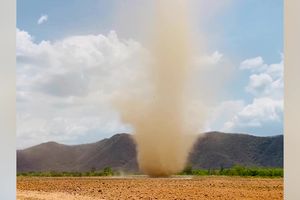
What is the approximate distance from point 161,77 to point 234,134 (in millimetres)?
13829

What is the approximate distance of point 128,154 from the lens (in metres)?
26.8

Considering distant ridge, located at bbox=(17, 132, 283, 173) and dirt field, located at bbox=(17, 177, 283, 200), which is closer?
dirt field, located at bbox=(17, 177, 283, 200)

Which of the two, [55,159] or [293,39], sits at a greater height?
[293,39]

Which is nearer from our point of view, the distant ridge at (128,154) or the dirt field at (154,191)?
the dirt field at (154,191)

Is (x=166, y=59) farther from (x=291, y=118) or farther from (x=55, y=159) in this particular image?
(x=55, y=159)

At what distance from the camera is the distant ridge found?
2559 cm

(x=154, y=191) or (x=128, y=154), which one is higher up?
(x=154, y=191)

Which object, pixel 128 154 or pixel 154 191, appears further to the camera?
pixel 128 154

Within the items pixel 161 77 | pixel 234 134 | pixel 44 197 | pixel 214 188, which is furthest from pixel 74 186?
pixel 234 134

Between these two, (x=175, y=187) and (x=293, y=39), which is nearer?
(x=293, y=39)

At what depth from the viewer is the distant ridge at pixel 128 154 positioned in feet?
84.0

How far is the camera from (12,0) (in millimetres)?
6320

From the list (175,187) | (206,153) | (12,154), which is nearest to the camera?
(12,154)

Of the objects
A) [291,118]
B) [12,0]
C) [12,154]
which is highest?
[12,0]
